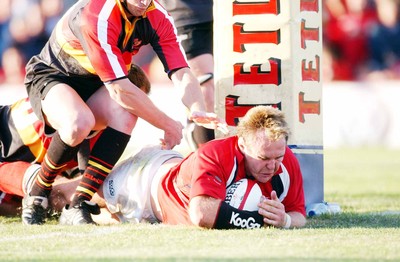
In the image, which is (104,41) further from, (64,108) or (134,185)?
(134,185)

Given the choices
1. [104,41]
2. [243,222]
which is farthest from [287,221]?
[104,41]

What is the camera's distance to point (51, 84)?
6879 mm

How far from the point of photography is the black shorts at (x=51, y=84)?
22.7ft

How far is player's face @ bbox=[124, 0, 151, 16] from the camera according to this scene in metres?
6.49

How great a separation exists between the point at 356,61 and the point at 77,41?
416 inches

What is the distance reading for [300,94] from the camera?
290 inches

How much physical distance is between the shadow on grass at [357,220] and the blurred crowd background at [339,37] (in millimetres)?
9437

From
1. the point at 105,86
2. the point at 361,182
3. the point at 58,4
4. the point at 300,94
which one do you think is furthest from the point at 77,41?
the point at 58,4

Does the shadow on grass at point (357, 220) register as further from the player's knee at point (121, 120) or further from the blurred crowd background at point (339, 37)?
the blurred crowd background at point (339, 37)

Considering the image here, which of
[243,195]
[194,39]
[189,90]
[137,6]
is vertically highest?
[137,6]

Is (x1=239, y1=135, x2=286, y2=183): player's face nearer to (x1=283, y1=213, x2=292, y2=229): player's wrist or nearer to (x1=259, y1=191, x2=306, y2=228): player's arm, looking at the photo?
(x1=259, y1=191, x2=306, y2=228): player's arm

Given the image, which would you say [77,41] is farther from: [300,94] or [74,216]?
[300,94]

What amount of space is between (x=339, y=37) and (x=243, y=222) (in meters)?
11.4

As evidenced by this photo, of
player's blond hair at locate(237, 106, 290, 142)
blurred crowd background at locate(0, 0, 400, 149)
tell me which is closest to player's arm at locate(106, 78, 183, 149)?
player's blond hair at locate(237, 106, 290, 142)
